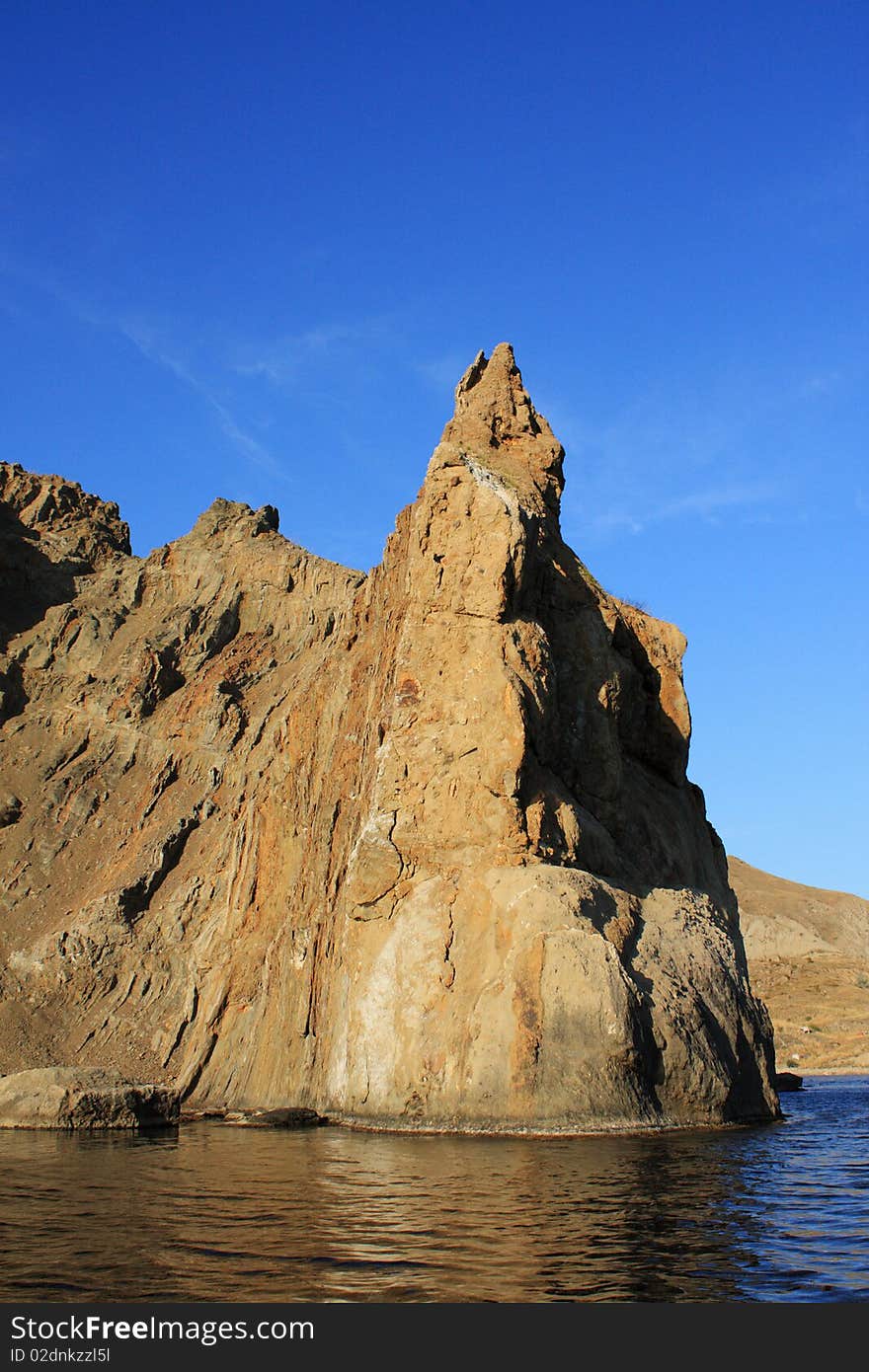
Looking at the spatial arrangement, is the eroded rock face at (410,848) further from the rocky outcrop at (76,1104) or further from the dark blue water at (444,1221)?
the rocky outcrop at (76,1104)

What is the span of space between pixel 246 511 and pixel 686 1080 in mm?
48398

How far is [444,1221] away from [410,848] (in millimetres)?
17626

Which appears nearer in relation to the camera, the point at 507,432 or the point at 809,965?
the point at 507,432

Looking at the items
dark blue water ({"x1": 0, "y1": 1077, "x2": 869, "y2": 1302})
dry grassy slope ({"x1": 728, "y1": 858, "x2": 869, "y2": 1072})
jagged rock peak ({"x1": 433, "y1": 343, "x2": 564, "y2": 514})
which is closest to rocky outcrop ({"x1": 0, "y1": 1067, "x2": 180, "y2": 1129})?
dark blue water ({"x1": 0, "y1": 1077, "x2": 869, "y2": 1302})

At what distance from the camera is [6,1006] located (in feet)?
147

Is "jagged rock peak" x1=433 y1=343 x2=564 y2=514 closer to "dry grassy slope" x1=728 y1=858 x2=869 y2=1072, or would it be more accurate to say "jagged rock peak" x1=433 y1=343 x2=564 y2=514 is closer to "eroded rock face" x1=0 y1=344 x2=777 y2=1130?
"eroded rock face" x1=0 y1=344 x2=777 y2=1130

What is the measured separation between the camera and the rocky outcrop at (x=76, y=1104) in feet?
99.8

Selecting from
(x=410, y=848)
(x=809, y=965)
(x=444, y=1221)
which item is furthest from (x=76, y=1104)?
(x=809, y=965)

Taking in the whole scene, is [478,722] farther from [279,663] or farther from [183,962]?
[279,663]

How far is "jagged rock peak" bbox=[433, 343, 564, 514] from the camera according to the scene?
135 feet

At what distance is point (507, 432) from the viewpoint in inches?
1713

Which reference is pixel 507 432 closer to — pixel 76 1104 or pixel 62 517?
pixel 76 1104

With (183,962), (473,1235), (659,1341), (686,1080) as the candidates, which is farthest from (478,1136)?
(183,962)

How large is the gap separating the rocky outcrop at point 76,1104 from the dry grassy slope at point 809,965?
48.5 metres
